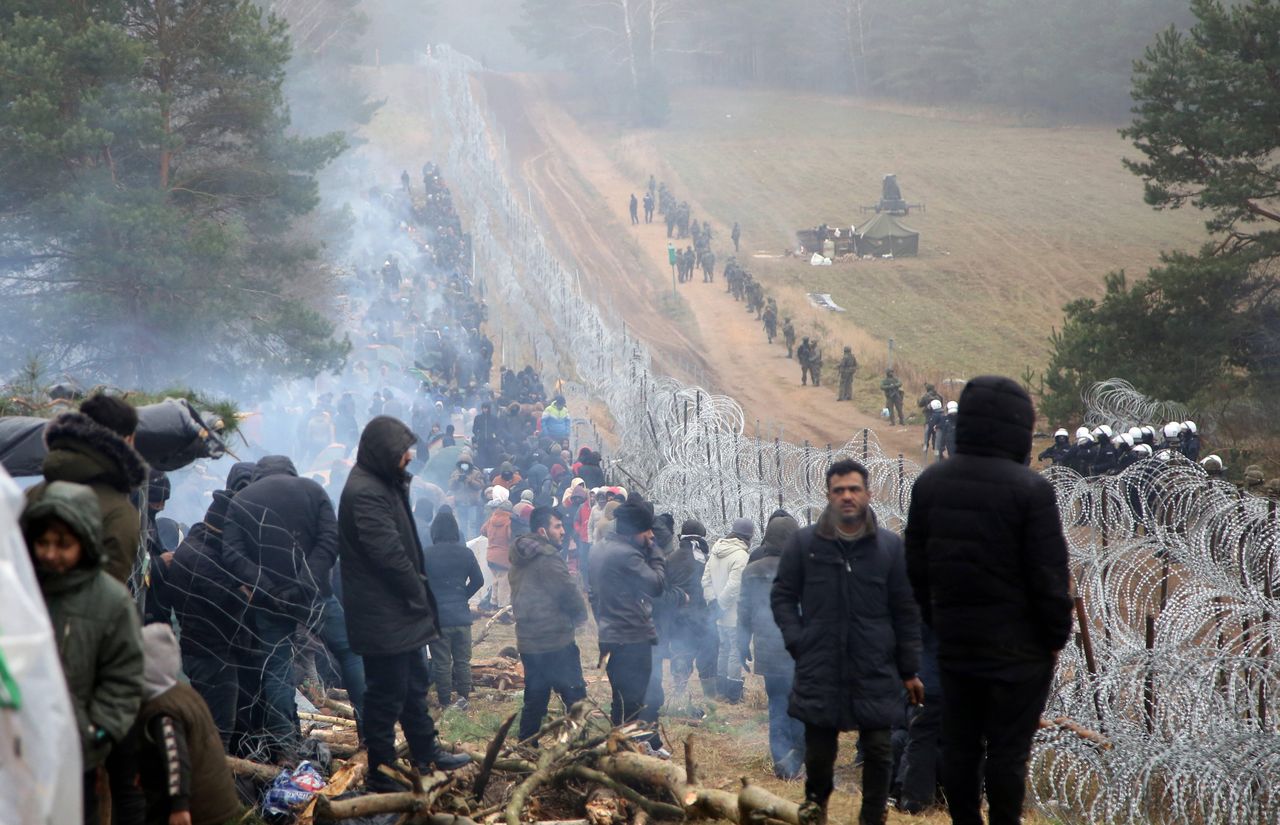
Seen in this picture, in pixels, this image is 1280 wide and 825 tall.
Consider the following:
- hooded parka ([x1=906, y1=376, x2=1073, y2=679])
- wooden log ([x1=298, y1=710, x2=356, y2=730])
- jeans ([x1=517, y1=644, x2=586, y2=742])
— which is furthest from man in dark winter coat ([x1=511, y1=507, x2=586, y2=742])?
hooded parka ([x1=906, y1=376, x2=1073, y2=679])

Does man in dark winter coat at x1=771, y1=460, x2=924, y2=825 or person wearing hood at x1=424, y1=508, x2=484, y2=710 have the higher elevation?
man in dark winter coat at x1=771, y1=460, x2=924, y2=825

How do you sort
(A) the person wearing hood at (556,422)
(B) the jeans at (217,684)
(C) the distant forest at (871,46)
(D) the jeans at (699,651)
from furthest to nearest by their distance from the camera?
(C) the distant forest at (871,46) < (A) the person wearing hood at (556,422) < (D) the jeans at (699,651) < (B) the jeans at (217,684)

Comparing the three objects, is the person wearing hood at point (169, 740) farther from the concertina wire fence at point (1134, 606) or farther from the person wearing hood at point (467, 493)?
the person wearing hood at point (467, 493)

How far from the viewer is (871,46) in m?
74.8

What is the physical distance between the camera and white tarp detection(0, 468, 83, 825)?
261 centimetres

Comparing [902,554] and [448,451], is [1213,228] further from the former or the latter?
[902,554]

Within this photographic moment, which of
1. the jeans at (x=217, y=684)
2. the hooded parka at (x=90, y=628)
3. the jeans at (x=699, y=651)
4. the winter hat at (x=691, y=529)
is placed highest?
the hooded parka at (x=90, y=628)

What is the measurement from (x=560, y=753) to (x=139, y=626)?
281cm

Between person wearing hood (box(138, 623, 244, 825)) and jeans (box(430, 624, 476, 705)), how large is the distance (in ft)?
16.3

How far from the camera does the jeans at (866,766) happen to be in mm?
4805

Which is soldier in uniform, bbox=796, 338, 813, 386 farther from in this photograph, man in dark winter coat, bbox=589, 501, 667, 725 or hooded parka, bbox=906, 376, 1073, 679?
hooded parka, bbox=906, 376, 1073, 679

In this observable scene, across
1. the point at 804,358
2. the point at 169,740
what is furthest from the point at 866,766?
the point at 804,358

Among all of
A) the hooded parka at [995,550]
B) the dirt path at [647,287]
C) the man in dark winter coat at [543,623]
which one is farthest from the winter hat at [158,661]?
the dirt path at [647,287]

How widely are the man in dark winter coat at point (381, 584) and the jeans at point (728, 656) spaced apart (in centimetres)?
466
